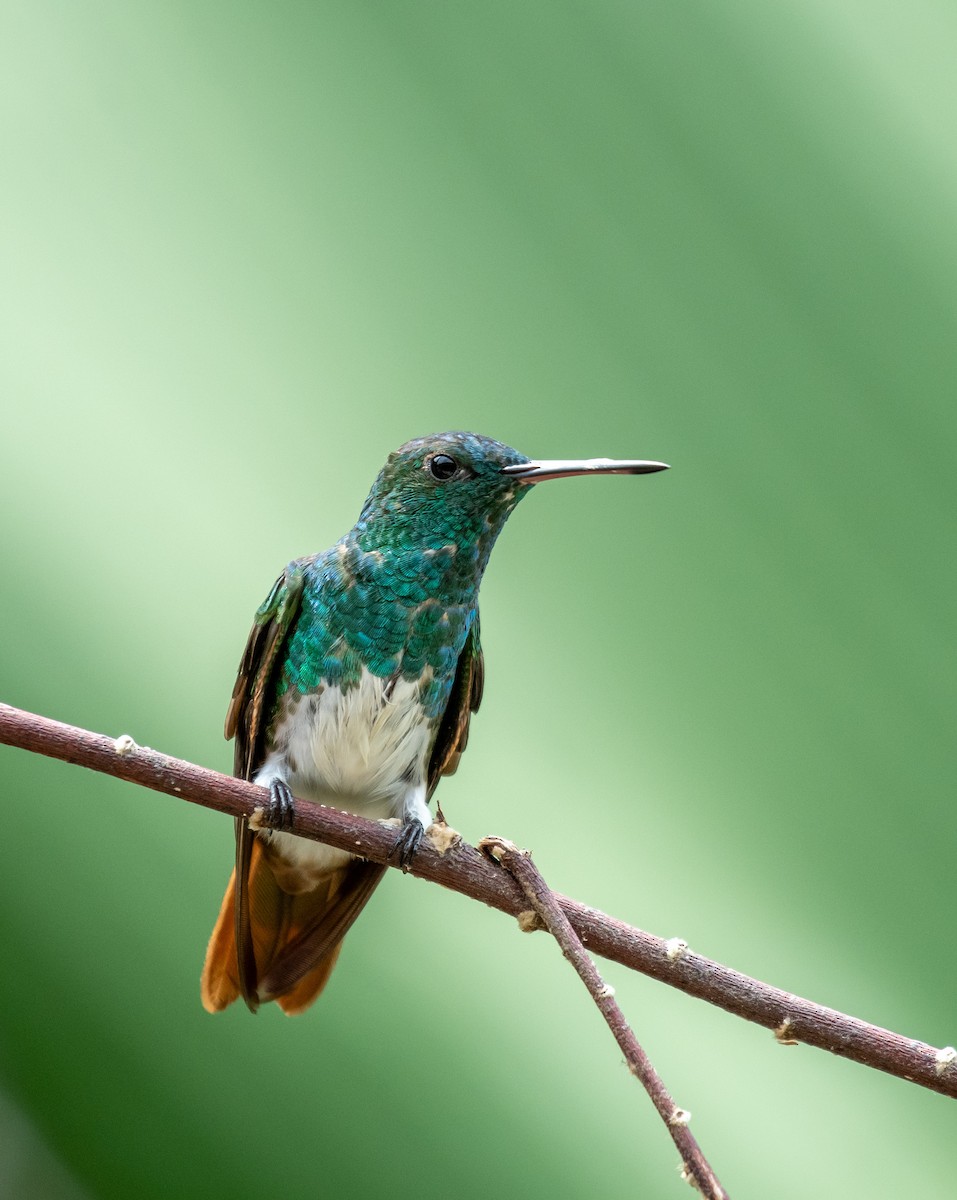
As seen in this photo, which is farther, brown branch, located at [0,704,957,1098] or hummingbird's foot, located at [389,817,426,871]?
hummingbird's foot, located at [389,817,426,871]

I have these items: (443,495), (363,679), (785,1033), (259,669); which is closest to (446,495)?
(443,495)

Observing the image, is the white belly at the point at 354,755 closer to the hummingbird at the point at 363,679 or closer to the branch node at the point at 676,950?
the hummingbird at the point at 363,679

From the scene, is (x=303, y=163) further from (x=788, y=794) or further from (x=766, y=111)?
(x=788, y=794)

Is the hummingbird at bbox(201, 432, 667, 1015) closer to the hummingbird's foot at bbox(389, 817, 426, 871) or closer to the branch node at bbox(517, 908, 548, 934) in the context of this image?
the hummingbird's foot at bbox(389, 817, 426, 871)

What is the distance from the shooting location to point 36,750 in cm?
129

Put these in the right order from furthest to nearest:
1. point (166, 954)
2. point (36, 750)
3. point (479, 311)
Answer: point (479, 311)
point (166, 954)
point (36, 750)

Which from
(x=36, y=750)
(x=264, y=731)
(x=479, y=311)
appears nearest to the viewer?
(x=36, y=750)

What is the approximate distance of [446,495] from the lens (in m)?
2.03

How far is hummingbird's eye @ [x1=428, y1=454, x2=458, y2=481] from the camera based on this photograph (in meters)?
2.01

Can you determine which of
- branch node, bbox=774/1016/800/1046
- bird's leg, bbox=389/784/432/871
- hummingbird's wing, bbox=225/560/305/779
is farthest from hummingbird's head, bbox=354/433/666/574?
branch node, bbox=774/1016/800/1046

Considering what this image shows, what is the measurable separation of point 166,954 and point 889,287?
1.45 m

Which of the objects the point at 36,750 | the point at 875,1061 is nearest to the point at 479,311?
the point at 36,750

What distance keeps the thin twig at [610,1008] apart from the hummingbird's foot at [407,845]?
0.25 m

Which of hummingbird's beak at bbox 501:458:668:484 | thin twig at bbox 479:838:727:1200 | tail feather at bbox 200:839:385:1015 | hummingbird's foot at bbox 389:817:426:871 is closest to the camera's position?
thin twig at bbox 479:838:727:1200
